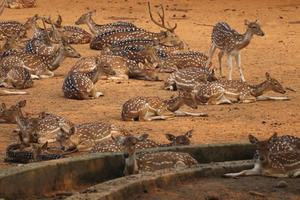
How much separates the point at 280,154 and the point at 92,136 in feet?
8.55

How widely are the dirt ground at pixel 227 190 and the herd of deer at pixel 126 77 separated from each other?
188mm

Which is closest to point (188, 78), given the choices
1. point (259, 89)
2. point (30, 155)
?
point (259, 89)

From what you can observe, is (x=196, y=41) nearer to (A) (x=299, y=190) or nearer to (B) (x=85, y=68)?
(B) (x=85, y=68)

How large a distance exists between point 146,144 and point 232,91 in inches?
129

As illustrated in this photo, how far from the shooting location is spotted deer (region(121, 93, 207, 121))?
42.0ft

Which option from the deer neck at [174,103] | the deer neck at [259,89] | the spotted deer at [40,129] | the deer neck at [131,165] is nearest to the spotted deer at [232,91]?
the deer neck at [259,89]

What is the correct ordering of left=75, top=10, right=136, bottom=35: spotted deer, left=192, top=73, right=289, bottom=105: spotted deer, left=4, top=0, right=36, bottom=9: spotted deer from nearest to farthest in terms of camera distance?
1. left=192, top=73, right=289, bottom=105: spotted deer
2. left=75, top=10, right=136, bottom=35: spotted deer
3. left=4, top=0, right=36, bottom=9: spotted deer

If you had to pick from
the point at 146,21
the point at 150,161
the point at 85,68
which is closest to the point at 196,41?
the point at 146,21

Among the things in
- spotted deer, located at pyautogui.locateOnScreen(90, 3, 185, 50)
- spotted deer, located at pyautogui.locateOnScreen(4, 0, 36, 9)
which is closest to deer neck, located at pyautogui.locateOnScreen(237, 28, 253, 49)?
spotted deer, located at pyautogui.locateOnScreen(90, 3, 185, 50)

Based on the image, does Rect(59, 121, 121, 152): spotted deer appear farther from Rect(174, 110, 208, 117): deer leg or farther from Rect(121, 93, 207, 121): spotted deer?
Rect(174, 110, 208, 117): deer leg

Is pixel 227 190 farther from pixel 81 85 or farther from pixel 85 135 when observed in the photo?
pixel 81 85

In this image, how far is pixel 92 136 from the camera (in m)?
11.5

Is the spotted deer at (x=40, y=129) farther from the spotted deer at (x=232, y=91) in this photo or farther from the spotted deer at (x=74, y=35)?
the spotted deer at (x=74, y=35)

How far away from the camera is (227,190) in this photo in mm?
9062
